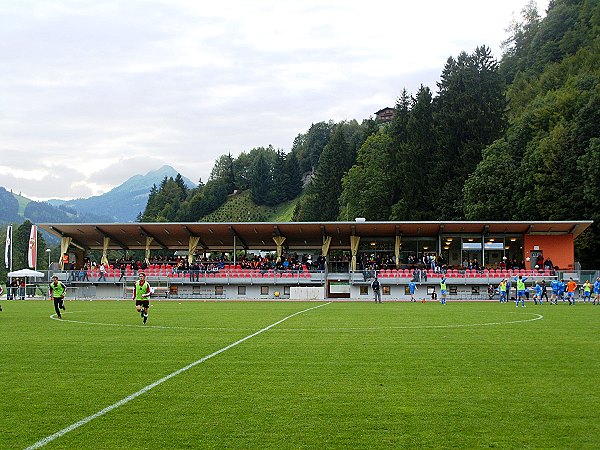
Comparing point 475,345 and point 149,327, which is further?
point 149,327

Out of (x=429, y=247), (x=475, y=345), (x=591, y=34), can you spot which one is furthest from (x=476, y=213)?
(x=475, y=345)

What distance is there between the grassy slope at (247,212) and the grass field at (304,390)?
14543cm

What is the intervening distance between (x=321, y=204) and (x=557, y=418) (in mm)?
105595

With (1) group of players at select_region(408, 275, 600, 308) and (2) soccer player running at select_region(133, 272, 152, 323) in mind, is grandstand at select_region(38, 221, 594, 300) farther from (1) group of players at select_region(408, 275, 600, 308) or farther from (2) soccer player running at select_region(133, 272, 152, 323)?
(2) soccer player running at select_region(133, 272, 152, 323)

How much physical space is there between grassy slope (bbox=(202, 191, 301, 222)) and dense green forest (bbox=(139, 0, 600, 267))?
153ft

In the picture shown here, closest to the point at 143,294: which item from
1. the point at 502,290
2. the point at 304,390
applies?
the point at 304,390

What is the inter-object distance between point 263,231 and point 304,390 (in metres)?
50.1

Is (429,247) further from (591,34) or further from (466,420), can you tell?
(466,420)

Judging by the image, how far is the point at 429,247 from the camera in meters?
61.3

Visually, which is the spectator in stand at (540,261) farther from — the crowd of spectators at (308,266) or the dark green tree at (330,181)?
the dark green tree at (330,181)

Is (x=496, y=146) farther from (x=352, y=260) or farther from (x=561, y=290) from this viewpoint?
(x=561, y=290)

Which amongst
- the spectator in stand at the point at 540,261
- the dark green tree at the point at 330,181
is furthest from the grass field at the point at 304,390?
the dark green tree at the point at 330,181

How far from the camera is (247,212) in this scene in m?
172

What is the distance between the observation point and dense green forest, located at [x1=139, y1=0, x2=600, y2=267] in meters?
64.9
